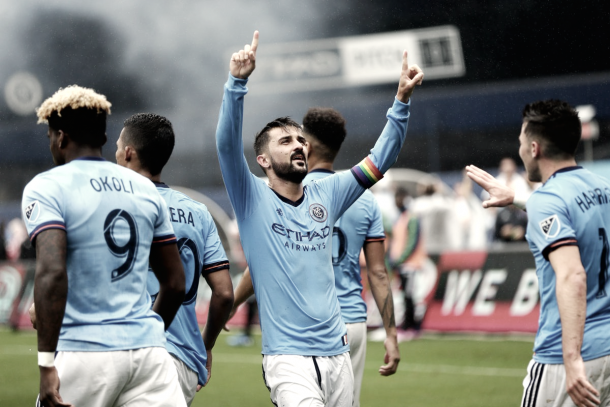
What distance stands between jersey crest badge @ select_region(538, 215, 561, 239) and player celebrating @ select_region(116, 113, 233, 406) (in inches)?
66.7

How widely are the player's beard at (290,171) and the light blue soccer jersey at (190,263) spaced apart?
461 mm

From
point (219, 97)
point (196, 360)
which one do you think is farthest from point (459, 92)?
point (196, 360)

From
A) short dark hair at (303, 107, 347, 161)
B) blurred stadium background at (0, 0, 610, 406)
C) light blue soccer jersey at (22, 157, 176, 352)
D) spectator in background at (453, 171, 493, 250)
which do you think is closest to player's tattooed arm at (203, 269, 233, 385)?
light blue soccer jersey at (22, 157, 176, 352)

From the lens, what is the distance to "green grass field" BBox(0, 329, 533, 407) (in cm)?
805

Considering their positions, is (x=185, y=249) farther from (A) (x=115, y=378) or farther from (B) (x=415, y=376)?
→ (B) (x=415, y=376)

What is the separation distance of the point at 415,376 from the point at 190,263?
5287 millimetres

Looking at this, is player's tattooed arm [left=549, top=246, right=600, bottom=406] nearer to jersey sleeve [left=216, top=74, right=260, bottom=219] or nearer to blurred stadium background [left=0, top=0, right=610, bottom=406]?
jersey sleeve [left=216, top=74, right=260, bottom=219]

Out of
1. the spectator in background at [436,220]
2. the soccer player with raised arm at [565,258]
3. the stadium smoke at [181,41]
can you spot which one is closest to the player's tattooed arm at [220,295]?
the soccer player with raised arm at [565,258]

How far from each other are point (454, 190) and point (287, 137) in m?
15.0

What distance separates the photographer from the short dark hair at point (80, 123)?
345 centimetres

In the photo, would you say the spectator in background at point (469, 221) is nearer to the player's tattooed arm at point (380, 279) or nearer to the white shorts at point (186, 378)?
the player's tattooed arm at point (380, 279)

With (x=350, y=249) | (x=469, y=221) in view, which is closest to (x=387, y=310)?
(x=350, y=249)

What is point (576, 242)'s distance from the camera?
3.61 m

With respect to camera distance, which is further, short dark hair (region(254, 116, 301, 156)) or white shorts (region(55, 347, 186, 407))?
short dark hair (region(254, 116, 301, 156))
